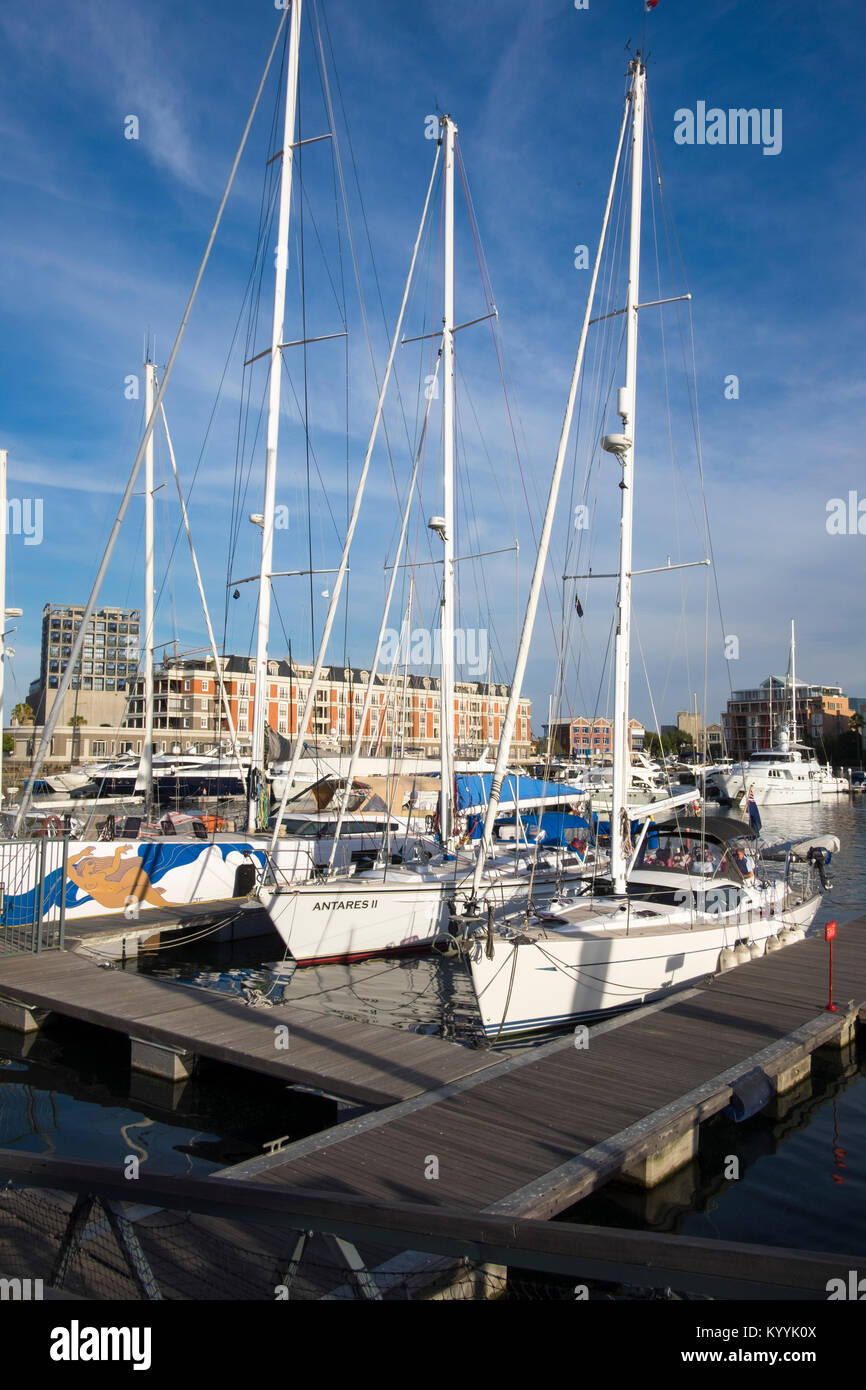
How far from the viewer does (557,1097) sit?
9531mm

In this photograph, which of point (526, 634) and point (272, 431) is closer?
point (526, 634)

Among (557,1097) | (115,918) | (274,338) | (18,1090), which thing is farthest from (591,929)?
(274,338)

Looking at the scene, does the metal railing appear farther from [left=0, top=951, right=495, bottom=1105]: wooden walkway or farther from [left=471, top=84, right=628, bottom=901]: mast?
[left=471, top=84, right=628, bottom=901]: mast

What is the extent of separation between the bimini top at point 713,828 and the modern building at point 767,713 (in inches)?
5835

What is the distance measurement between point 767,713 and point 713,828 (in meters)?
161

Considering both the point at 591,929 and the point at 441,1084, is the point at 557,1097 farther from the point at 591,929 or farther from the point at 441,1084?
the point at 591,929

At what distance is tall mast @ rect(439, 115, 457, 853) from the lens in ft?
67.1

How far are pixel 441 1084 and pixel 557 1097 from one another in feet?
4.28

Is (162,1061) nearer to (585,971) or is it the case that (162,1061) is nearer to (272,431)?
(585,971)

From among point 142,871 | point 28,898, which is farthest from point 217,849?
point 28,898

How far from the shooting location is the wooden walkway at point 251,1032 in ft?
33.3

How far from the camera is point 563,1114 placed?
905cm

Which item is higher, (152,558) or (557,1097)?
(152,558)

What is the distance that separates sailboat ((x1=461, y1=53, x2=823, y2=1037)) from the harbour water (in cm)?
123
